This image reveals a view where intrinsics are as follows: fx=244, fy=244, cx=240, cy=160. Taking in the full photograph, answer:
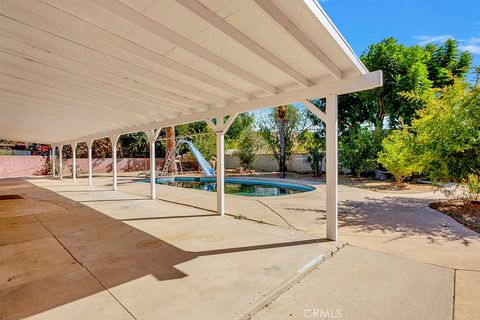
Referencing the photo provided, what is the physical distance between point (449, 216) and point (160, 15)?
671 cm

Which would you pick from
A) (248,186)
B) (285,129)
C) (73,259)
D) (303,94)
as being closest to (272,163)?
(285,129)

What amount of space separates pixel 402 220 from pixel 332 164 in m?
2.51

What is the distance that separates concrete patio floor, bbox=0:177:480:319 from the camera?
2215 millimetres

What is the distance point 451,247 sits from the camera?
142 inches

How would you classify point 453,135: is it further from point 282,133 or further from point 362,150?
point 282,133

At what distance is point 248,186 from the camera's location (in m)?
12.9

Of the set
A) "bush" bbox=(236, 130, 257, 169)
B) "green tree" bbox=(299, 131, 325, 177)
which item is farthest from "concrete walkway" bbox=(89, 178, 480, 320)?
"bush" bbox=(236, 130, 257, 169)

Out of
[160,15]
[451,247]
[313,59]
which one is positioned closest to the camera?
[160,15]

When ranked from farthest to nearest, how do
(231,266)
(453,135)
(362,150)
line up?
(362,150)
(453,135)
(231,266)

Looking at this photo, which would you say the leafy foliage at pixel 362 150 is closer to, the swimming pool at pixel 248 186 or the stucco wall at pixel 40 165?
the swimming pool at pixel 248 186

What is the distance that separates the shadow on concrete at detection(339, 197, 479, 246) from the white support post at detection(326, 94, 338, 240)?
0.87 metres

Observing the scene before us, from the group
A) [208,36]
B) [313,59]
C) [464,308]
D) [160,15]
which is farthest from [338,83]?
[464,308]

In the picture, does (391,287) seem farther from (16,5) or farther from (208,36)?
(16,5)

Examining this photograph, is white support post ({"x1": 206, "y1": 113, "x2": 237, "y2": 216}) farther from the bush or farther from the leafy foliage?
the bush
